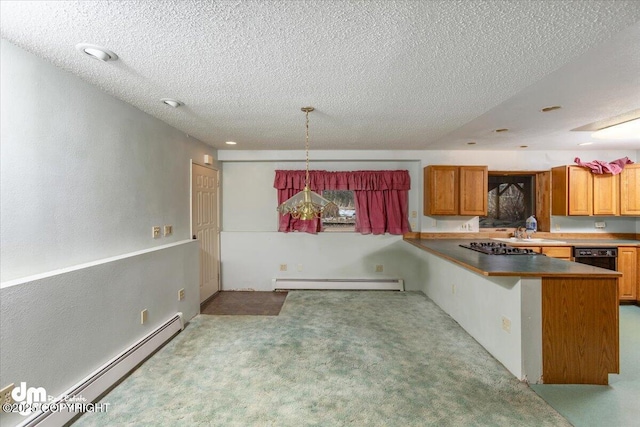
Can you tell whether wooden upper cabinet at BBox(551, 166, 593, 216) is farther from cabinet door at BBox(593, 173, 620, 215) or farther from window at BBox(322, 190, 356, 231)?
window at BBox(322, 190, 356, 231)

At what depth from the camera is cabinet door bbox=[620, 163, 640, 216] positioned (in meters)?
3.96

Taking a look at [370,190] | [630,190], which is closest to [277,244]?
[370,190]

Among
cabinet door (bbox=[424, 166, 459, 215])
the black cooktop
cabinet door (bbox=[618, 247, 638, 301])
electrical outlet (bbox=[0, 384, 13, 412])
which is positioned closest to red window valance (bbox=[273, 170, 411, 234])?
cabinet door (bbox=[424, 166, 459, 215])

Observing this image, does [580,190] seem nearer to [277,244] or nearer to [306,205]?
[306,205]

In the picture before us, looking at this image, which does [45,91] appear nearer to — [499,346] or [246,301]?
[246,301]

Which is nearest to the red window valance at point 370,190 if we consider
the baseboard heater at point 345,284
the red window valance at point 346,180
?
the red window valance at point 346,180

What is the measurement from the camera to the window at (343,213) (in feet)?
15.5

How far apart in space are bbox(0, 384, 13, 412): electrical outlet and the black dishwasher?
559 centimetres

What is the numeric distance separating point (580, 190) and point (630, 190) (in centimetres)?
67

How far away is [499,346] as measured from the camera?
2.39m

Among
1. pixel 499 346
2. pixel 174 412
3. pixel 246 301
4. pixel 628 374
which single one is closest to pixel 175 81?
pixel 174 412

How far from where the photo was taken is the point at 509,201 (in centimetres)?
457

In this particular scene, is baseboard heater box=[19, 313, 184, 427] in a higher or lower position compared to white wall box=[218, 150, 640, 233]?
lower

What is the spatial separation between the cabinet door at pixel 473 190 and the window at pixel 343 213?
169cm
